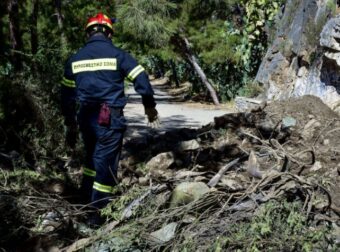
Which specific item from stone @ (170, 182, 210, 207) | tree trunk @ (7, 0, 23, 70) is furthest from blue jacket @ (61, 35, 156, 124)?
tree trunk @ (7, 0, 23, 70)

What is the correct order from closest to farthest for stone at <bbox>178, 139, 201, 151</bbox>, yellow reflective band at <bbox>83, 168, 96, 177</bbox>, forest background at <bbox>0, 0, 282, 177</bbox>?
1. yellow reflective band at <bbox>83, 168, 96, 177</bbox>
2. forest background at <bbox>0, 0, 282, 177</bbox>
3. stone at <bbox>178, 139, 201, 151</bbox>

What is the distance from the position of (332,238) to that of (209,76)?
22.2 meters

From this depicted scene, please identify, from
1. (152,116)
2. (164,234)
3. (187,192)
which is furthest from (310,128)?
(164,234)

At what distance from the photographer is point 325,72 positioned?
10094mm

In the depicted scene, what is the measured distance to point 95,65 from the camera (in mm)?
5004

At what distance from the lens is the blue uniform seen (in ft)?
16.3

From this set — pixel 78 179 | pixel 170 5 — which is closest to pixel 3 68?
pixel 78 179

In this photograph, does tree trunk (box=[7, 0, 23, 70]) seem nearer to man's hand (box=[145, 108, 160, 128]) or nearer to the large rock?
the large rock

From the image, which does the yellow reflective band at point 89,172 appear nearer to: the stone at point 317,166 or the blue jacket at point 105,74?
the blue jacket at point 105,74

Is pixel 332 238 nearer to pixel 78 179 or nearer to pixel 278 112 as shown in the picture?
pixel 78 179

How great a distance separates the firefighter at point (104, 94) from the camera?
16.3ft

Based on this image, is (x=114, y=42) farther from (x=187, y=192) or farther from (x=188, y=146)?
Answer: (x=187, y=192)

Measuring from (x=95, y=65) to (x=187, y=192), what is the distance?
5.07 ft

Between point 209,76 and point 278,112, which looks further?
point 209,76
